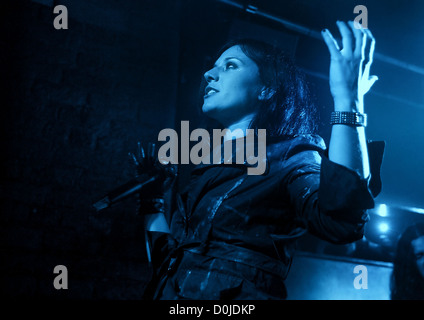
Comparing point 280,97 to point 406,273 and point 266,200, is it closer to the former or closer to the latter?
point 266,200

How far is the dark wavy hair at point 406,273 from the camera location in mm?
3084

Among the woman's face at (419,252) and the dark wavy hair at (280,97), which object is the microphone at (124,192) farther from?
the woman's face at (419,252)

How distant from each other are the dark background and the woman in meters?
0.76

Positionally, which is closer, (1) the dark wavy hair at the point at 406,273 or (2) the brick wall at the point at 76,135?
(2) the brick wall at the point at 76,135

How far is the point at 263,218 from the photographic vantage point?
1.14 m

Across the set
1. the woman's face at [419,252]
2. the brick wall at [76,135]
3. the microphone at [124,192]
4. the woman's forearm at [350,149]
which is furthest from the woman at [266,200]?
the woman's face at [419,252]

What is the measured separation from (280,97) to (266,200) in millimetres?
672

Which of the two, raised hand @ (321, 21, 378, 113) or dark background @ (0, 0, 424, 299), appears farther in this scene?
dark background @ (0, 0, 424, 299)

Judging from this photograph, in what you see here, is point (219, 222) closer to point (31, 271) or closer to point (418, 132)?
point (31, 271)

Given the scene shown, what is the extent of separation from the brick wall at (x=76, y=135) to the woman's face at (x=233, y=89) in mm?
956

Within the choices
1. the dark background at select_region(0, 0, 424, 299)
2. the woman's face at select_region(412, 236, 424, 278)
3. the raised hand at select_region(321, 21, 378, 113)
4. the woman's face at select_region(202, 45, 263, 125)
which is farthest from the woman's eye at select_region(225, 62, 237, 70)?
the woman's face at select_region(412, 236, 424, 278)

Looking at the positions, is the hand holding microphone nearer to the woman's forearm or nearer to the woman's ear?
the woman's ear

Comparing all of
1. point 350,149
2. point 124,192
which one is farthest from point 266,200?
point 124,192

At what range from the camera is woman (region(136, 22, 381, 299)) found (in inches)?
37.0
